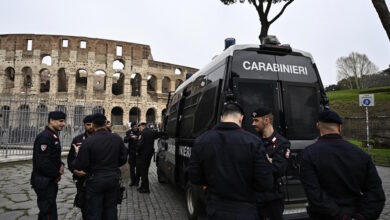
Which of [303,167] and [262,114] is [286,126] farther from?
[303,167]

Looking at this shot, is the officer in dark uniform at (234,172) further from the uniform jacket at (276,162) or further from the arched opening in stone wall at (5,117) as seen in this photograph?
the arched opening in stone wall at (5,117)

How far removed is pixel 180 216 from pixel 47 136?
264 centimetres

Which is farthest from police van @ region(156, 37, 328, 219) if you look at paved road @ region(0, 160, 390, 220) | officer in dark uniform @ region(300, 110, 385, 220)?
officer in dark uniform @ region(300, 110, 385, 220)

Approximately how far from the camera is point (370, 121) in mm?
22547

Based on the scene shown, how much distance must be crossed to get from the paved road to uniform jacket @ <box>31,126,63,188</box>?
1.62 m

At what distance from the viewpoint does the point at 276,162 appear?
2.81 meters

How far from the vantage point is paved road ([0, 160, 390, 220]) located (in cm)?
468

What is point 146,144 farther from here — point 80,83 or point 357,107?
point 80,83

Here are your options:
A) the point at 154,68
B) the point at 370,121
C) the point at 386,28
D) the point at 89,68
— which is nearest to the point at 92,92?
the point at 89,68

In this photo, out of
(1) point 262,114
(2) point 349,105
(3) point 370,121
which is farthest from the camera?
(2) point 349,105

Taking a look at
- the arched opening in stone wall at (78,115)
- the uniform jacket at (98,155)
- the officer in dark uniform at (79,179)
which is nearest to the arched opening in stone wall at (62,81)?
the arched opening in stone wall at (78,115)

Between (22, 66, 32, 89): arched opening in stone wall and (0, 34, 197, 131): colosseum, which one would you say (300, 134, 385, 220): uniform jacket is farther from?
(22, 66, 32, 89): arched opening in stone wall

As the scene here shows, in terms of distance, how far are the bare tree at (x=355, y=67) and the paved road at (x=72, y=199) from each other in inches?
2162

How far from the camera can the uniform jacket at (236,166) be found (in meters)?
2.04
